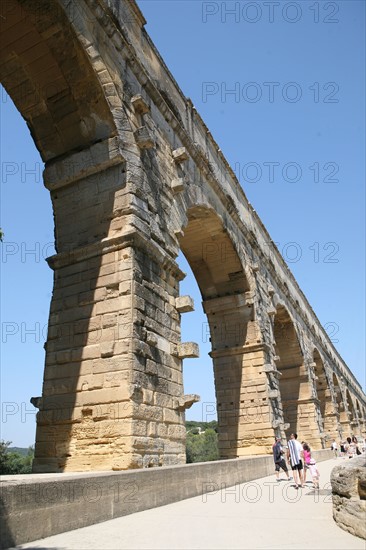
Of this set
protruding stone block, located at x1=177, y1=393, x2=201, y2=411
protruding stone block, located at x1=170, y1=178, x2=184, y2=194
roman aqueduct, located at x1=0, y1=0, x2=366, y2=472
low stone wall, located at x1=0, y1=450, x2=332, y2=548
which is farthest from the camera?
protruding stone block, located at x1=170, y1=178, x2=184, y2=194

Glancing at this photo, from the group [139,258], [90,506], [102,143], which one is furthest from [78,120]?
[90,506]

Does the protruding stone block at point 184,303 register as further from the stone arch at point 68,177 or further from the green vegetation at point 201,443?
the green vegetation at point 201,443

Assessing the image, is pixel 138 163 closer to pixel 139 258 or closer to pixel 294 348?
pixel 139 258

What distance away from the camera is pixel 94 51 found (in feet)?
23.8

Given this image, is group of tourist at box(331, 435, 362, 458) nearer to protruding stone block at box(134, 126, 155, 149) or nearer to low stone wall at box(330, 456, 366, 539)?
protruding stone block at box(134, 126, 155, 149)

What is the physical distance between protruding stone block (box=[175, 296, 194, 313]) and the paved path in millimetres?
3050

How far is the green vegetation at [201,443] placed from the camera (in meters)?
40.5

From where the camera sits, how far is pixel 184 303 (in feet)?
25.3

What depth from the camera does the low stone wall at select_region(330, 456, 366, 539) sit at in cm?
350

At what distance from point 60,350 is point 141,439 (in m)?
1.94

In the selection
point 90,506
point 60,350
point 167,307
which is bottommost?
point 90,506

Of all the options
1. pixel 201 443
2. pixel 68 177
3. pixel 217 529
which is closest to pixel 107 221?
pixel 68 177

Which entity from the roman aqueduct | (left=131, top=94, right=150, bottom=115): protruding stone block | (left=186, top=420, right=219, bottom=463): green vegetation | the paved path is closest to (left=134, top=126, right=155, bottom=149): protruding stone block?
the roman aqueduct

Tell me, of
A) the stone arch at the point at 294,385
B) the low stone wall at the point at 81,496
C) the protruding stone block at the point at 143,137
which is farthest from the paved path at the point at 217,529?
the stone arch at the point at 294,385
